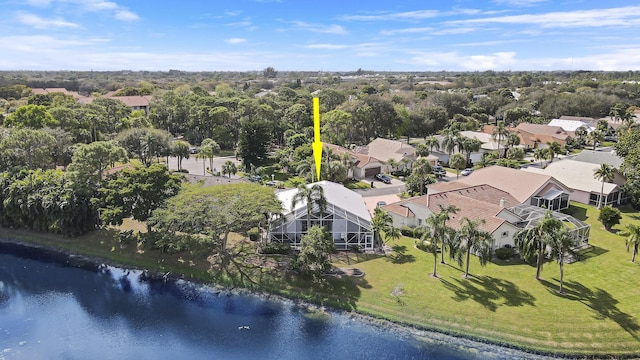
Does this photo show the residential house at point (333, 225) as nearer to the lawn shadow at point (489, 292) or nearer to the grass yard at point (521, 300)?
the grass yard at point (521, 300)

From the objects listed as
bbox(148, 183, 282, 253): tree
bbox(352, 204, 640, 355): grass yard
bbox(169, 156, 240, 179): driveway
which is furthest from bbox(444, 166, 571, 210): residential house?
bbox(169, 156, 240, 179): driveway

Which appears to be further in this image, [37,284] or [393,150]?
[393,150]

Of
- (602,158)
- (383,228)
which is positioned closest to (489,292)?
(383,228)

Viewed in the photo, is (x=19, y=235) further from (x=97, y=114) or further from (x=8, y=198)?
(x=97, y=114)

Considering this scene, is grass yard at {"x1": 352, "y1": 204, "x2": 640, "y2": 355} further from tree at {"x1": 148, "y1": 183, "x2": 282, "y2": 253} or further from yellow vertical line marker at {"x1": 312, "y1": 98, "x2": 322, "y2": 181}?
yellow vertical line marker at {"x1": 312, "y1": 98, "x2": 322, "y2": 181}

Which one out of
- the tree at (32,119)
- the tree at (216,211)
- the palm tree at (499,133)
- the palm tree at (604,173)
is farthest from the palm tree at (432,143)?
the tree at (32,119)

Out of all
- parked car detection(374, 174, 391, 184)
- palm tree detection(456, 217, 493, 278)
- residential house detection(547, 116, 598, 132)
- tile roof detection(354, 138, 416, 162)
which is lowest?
parked car detection(374, 174, 391, 184)

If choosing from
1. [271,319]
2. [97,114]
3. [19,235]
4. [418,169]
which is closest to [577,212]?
[418,169]
